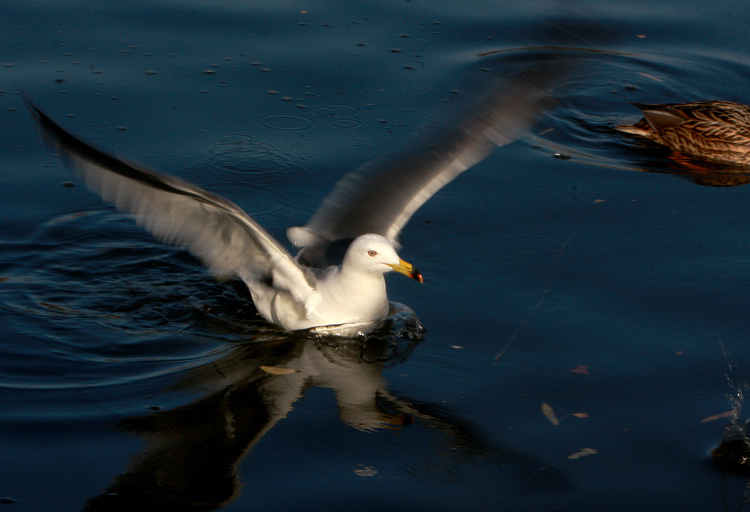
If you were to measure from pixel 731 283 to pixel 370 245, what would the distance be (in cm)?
230

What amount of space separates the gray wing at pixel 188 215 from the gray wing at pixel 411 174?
1.78 feet

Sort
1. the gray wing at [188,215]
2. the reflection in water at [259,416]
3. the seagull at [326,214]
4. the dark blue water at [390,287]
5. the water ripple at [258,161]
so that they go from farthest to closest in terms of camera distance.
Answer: the water ripple at [258,161] < the seagull at [326,214] < the gray wing at [188,215] < the dark blue water at [390,287] < the reflection in water at [259,416]

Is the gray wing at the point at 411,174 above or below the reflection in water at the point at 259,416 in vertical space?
above

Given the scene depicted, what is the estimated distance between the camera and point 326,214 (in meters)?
6.64

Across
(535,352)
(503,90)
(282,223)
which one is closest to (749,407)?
(535,352)

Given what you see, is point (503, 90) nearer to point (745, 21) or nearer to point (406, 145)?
point (406, 145)

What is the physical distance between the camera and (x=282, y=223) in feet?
22.7

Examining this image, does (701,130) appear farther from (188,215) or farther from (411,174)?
(188,215)

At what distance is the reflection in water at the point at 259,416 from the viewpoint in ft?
14.6

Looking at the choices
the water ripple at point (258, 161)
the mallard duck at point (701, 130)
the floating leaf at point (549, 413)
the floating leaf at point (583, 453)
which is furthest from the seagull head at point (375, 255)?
the mallard duck at point (701, 130)

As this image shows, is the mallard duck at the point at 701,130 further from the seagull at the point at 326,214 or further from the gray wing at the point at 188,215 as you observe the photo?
the gray wing at the point at 188,215

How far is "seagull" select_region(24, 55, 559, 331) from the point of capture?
510 cm

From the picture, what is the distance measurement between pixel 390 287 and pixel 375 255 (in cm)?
74

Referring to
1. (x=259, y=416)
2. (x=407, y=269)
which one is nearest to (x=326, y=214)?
(x=407, y=269)
